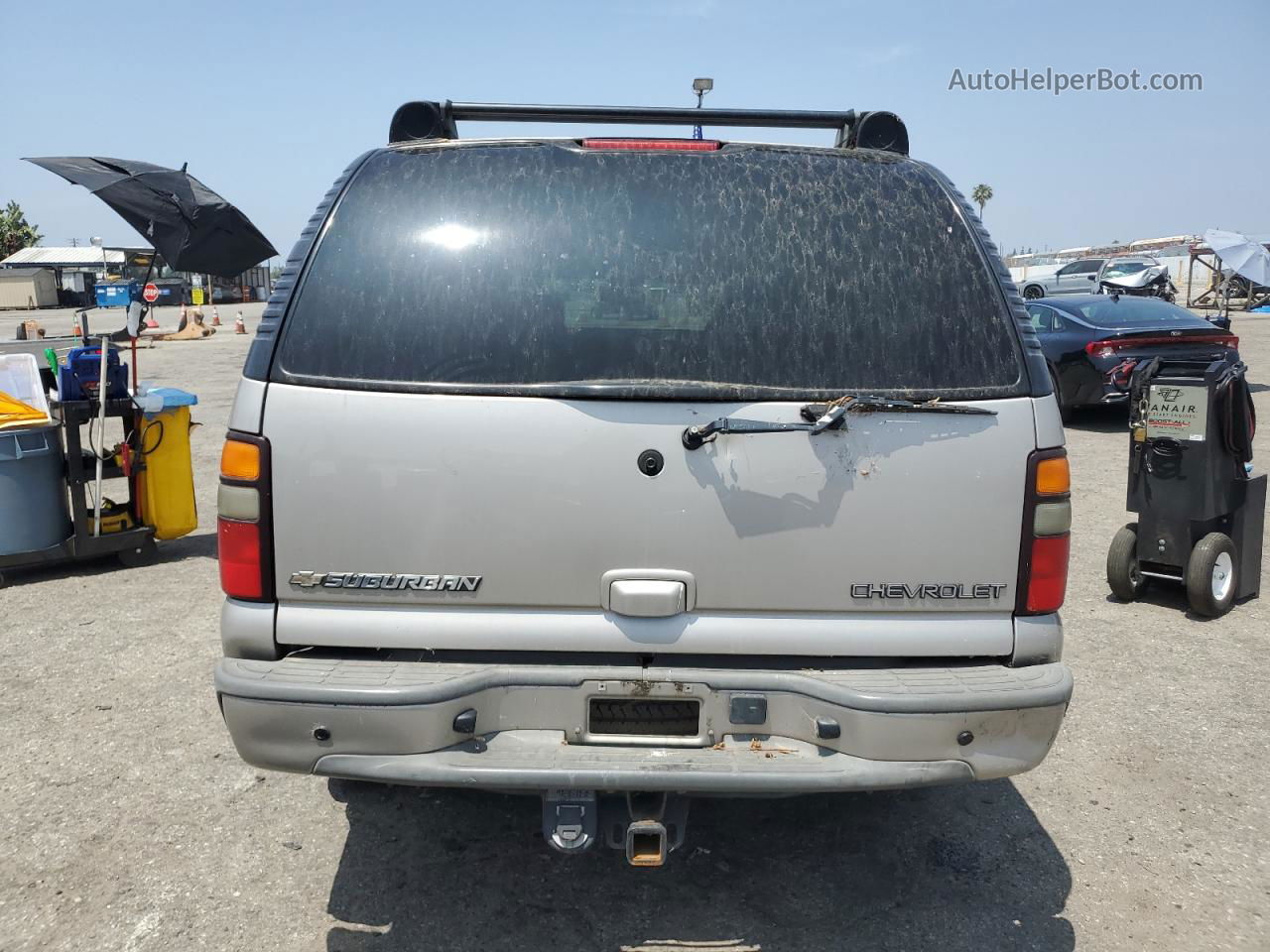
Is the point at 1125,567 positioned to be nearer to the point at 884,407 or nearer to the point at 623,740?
the point at 884,407

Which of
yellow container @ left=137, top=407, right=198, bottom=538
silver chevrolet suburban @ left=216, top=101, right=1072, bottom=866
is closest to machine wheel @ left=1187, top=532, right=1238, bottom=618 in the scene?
silver chevrolet suburban @ left=216, top=101, right=1072, bottom=866

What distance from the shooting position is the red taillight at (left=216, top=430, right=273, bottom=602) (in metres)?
2.62

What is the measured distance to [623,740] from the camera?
2643 mm

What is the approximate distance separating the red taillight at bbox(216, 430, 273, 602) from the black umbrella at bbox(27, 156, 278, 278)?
453 cm

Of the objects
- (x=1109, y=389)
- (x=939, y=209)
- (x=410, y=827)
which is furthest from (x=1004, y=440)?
(x=1109, y=389)

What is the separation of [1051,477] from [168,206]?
19.6 feet

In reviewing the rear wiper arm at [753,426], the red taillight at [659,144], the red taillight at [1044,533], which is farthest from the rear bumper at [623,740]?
the red taillight at [659,144]

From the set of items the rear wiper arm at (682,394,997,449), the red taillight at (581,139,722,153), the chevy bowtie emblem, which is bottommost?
the chevy bowtie emblem

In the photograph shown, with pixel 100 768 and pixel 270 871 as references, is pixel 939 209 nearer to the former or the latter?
pixel 270 871

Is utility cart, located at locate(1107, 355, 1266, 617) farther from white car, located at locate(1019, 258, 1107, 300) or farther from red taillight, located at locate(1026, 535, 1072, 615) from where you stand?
white car, located at locate(1019, 258, 1107, 300)

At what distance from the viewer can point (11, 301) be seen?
5338cm

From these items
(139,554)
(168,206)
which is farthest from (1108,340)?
(139,554)

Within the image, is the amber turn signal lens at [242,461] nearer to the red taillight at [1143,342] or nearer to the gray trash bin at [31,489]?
the gray trash bin at [31,489]

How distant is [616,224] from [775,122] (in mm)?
994
